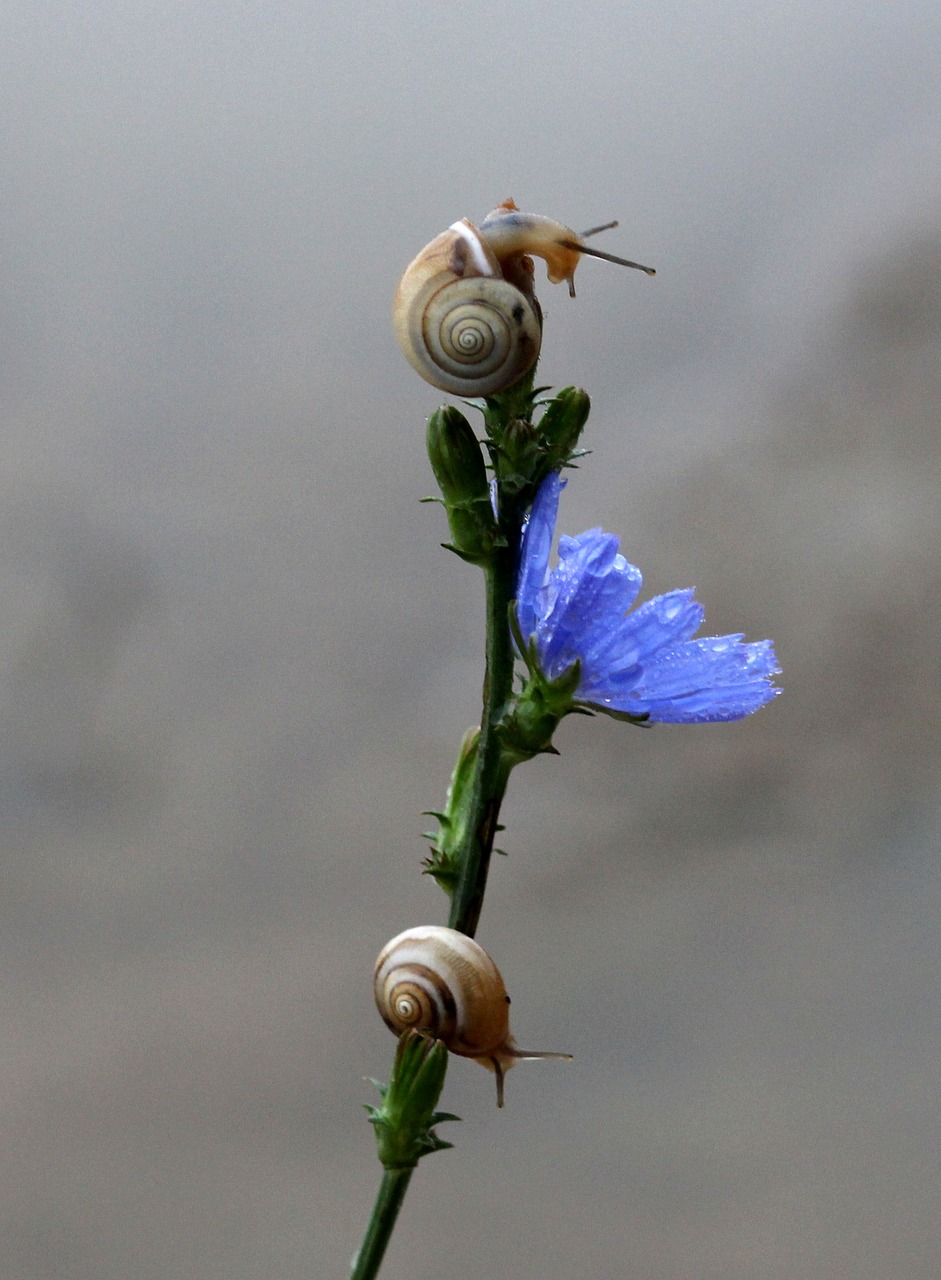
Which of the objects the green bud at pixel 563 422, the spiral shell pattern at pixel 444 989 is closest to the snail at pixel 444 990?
the spiral shell pattern at pixel 444 989

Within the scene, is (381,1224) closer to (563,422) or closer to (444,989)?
(444,989)

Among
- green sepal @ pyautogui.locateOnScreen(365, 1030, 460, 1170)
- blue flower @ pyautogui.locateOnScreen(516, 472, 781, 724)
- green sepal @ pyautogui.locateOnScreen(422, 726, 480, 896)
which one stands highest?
blue flower @ pyautogui.locateOnScreen(516, 472, 781, 724)

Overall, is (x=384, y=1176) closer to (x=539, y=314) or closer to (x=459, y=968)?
(x=459, y=968)

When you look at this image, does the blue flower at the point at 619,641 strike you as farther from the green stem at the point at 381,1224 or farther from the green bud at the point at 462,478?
the green stem at the point at 381,1224

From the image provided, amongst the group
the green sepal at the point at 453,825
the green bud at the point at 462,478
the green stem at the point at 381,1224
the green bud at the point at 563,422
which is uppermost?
the green bud at the point at 563,422

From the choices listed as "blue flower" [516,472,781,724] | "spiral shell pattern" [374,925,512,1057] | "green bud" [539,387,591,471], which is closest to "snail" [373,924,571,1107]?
"spiral shell pattern" [374,925,512,1057]

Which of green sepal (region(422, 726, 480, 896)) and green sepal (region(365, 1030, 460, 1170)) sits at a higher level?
green sepal (region(422, 726, 480, 896))

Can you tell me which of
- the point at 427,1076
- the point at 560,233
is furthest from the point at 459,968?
the point at 560,233

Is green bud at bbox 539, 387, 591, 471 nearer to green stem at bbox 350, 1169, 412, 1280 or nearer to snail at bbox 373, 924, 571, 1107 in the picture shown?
snail at bbox 373, 924, 571, 1107
